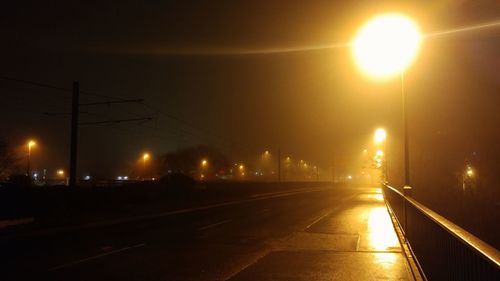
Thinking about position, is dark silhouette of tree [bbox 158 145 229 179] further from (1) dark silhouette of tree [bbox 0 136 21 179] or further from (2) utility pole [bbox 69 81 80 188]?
(2) utility pole [bbox 69 81 80 188]

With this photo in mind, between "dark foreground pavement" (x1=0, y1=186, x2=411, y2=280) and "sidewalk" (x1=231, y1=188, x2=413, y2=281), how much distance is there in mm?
21

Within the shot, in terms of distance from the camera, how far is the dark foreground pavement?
11.3 meters

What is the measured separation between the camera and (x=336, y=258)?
539 inches

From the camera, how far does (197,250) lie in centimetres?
1508

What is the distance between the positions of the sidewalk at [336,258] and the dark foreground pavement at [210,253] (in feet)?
A: 0.07

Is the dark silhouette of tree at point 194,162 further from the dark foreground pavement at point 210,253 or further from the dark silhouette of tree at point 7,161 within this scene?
the dark foreground pavement at point 210,253

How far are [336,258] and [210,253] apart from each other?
3474mm

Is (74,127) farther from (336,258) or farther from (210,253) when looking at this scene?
A: (336,258)

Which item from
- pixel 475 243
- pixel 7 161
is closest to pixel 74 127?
pixel 475 243

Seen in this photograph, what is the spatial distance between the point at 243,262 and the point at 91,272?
3.67 meters

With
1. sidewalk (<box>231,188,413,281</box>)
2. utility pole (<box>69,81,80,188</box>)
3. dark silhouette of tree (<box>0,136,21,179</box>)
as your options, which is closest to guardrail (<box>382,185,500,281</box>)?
sidewalk (<box>231,188,413,281</box>)

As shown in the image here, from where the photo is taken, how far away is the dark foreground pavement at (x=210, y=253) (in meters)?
11.3

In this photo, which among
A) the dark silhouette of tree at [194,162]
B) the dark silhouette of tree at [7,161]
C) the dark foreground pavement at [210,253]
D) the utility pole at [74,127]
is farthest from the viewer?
the dark silhouette of tree at [194,162]

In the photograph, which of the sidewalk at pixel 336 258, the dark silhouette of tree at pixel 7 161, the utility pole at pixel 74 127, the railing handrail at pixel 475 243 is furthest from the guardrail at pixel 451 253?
the dark silhouette of tree at pixel 7 161
